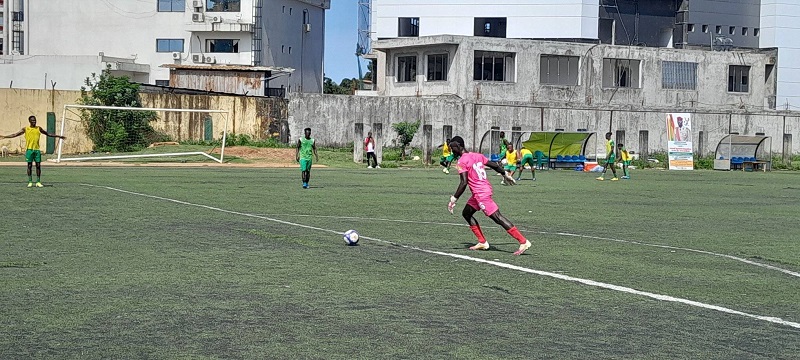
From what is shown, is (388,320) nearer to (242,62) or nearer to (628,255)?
(628,255)

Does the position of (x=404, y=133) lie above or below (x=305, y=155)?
above

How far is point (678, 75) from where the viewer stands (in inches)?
2650

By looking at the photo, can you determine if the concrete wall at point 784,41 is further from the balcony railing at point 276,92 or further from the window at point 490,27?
the balcony railing at point 276,92

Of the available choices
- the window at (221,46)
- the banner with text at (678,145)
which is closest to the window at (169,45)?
the window at (221,46)

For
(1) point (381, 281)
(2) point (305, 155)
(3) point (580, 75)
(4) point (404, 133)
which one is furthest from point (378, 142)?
(1) point (381, 281)

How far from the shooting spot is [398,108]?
Answer: 5950cm

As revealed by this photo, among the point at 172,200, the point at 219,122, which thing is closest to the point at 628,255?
the point at 172,200

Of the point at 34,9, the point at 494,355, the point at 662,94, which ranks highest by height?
the point at 34,9

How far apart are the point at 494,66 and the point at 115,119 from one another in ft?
78.2

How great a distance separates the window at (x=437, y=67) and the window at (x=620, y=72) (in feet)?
33.7

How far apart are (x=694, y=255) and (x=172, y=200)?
482 inches

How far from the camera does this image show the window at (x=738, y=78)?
69.1 m

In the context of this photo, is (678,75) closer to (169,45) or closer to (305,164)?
(169,45)

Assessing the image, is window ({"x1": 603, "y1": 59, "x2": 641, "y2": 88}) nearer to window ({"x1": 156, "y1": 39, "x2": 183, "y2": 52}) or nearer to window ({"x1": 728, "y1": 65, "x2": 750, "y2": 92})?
window ({"x1": 728, "y1": 65, "x2": 750, "y2": 92})
